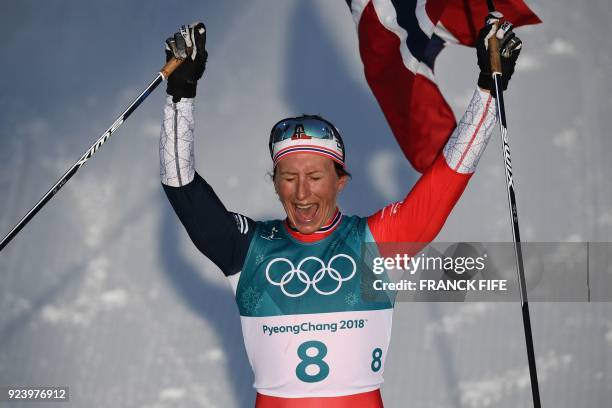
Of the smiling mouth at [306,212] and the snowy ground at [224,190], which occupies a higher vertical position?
the snowy ground at [224,190]

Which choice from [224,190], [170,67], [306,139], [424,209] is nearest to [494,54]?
[424,209]

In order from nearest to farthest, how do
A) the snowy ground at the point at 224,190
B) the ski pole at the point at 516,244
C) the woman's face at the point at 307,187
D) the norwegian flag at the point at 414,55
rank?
the ski pole at the point at 516,244
the woman's face at the point at 307,187
the norwegian flag at the point at 414,55
the snowy ground at the point at 224,190

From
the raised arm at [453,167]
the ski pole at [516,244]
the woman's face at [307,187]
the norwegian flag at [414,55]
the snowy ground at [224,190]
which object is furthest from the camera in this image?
the snowy ground at [224,190]

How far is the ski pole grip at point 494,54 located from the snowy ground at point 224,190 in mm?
1925

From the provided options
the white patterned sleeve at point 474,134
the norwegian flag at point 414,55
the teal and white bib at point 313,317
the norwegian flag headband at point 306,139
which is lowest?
the teal and white bib at point 313,317

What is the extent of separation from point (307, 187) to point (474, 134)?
0.54 m

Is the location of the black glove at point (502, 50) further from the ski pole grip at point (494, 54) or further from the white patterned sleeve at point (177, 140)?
the white patterned sleeve at point (177, 140)

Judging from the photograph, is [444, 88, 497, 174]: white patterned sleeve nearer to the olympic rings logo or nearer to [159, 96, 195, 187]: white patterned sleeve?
the olympic rings logo

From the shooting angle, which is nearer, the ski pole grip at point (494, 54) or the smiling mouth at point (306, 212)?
the ski pole grip at point (494, 54)

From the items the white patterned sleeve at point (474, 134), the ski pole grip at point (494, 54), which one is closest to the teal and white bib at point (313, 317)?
the white patterned sleeve at point (474, 134)

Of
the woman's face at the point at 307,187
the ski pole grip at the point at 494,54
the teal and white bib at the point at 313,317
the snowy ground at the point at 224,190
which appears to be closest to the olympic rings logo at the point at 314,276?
the teal and white bib at the point at 313,317

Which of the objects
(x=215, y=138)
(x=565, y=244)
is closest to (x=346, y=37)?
(x=215, y=138)

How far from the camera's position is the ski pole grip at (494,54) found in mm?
2451

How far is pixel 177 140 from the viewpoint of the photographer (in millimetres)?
2516
